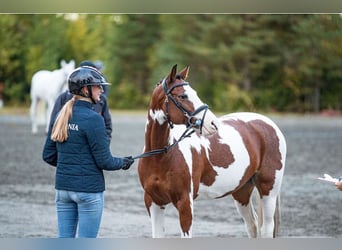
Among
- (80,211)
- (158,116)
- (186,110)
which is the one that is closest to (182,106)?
(186,110)

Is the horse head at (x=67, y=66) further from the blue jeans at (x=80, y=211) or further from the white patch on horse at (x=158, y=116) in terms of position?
the blue jeans at (x=80, y=211)

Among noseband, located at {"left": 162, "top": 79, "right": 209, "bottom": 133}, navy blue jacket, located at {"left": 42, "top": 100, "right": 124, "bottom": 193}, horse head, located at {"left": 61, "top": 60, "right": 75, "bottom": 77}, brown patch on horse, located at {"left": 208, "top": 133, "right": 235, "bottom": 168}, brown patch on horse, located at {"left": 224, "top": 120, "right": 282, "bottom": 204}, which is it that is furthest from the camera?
horse head, located at {"left": 61, "top": 60, "right": 75, "bottom": 77}

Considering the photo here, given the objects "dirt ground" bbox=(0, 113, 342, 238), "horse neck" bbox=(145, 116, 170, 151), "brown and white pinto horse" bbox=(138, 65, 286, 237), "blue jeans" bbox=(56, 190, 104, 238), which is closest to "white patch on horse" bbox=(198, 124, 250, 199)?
"brown and white pinto horse" bbox=(138, 65, 286, 237)

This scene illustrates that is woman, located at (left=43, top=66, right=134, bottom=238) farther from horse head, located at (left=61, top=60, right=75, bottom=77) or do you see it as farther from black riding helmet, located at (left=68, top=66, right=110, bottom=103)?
horse head, located at (left=61, top=60, right=75, bottom=77)

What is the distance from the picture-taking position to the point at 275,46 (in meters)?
7.54

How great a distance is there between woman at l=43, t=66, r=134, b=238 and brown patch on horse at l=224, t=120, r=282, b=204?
1.31m

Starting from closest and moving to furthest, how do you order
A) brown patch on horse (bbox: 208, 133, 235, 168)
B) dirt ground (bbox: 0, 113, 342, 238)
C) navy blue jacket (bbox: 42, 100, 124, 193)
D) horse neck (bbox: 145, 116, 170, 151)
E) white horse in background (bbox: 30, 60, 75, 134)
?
navy blue jacket (bbox: 42, 100, 124, 193), horse neck (bbox: 145, 116, 170, 151), brown patch on horse (bbox: 208, 133, 235, 168), dirt ground (bbox: 0, 113, 342, 238), white horse in background (bbox: 30, 60, 75, 134)

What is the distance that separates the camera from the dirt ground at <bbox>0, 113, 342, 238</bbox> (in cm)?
587

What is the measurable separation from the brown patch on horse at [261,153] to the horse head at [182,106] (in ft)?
2.56

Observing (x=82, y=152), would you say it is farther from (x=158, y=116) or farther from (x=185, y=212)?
(x=185, y=212)

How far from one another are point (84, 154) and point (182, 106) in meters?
0.68

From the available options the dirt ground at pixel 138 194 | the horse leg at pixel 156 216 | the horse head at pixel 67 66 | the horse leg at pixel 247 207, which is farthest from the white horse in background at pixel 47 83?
the horse leg at pixel 156 216
